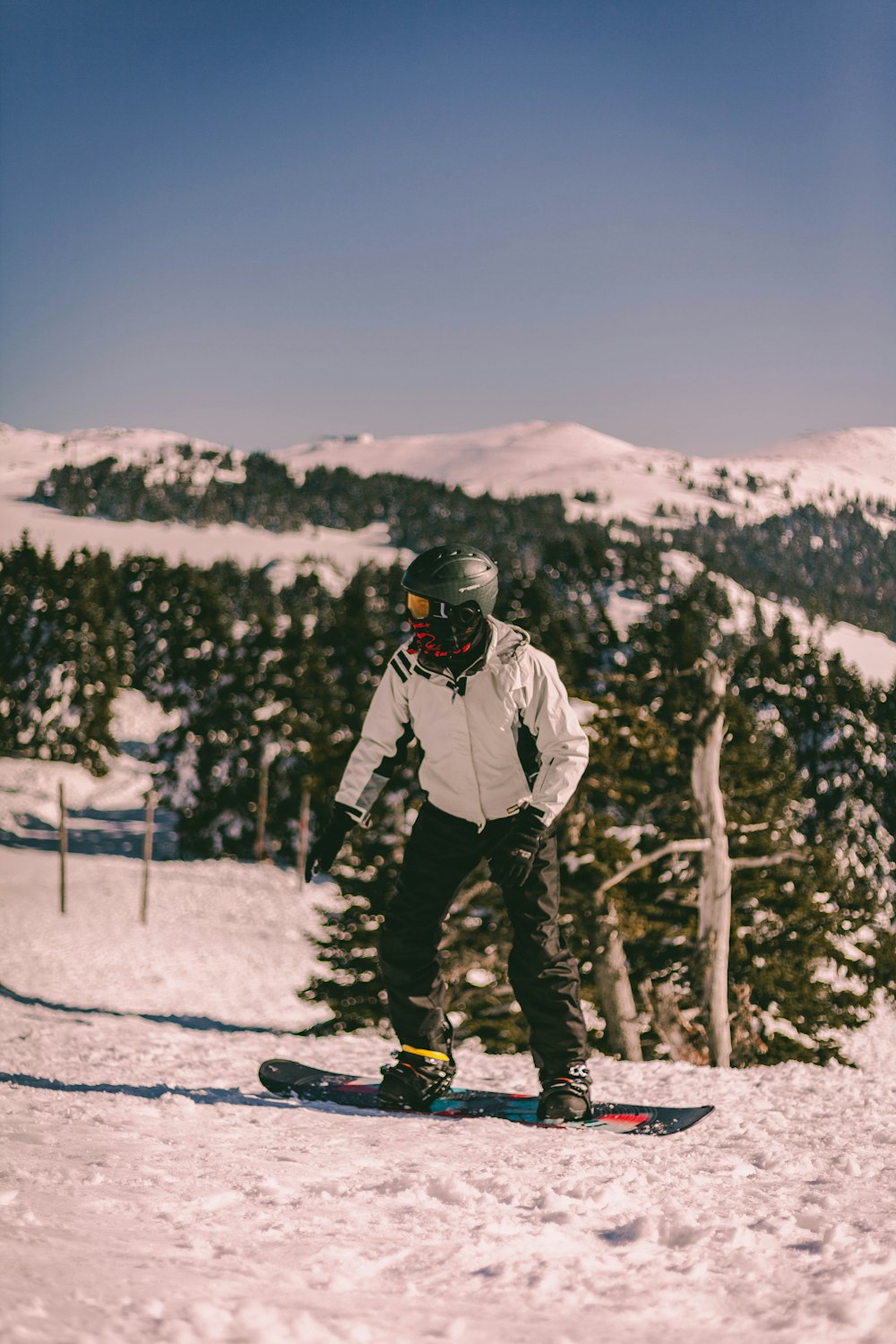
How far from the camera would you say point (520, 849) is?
432 centimetres

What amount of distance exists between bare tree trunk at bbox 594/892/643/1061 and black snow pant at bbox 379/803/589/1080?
227 inches

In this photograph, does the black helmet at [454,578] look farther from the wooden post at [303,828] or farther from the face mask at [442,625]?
the wooden post at [303,828]

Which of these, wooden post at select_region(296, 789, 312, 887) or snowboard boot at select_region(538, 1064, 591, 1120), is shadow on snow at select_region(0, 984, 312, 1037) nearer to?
snowboard boot at select_region(538, 1064, 591, 1120)

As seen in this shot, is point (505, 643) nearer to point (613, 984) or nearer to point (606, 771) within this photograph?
point (613, 984)

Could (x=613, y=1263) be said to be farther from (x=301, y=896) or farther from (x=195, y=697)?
(x=195, y=697)

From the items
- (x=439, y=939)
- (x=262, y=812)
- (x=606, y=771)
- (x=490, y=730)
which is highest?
(x=490, y=730)

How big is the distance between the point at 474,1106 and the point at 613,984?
6.21m

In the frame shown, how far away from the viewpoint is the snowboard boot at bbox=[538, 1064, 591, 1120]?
4.35m

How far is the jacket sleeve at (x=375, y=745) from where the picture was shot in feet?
15.8

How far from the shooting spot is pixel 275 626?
44.5 metres

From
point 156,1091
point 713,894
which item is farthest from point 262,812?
point 156,1091

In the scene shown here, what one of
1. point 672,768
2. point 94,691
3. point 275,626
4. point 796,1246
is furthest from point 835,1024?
point 94,691

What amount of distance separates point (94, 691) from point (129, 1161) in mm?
53922

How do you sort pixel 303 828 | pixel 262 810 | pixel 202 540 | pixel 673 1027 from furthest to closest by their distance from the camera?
1. pixel 202 540
2. pixel 262 810
3. pixel 303 828
4. pixel 673 1027
